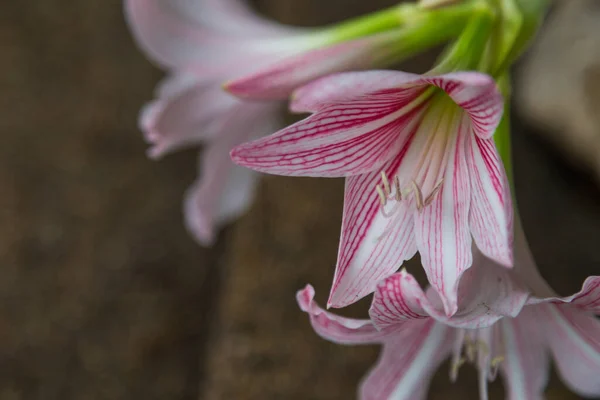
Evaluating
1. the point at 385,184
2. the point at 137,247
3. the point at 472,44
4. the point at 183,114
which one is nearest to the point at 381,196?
the point at 385,184

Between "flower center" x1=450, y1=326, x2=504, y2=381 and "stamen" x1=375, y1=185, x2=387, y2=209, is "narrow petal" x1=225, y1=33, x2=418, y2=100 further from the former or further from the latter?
"flower center" x1=450, y1=326, x2=504, y2=381

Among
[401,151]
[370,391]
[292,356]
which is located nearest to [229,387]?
[292,356]

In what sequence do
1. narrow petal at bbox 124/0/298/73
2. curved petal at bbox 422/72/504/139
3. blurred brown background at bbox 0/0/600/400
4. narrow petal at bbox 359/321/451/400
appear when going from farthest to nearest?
blurred brown background at bbox 0/0/600/400, narrow petal at bbox 124/0/298/73, narrow petal at bbox 359/321/451/400, curved petal at bbox 422/72/504/139

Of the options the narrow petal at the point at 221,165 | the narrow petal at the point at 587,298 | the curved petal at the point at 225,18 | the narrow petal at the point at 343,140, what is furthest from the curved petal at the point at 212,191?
the narrow petal at the point at 587,298

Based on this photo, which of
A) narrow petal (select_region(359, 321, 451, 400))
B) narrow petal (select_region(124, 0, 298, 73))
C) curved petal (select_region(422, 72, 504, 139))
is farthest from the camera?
narrow petal (select_region(124, 0, 298, 73))

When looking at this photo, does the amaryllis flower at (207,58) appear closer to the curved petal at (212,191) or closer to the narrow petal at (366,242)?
the curved petal at (212,191)

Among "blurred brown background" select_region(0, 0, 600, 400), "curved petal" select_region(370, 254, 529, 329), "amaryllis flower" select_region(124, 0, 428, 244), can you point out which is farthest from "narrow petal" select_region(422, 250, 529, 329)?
"blurred brown background" select_region(0, 0, 600, 400)

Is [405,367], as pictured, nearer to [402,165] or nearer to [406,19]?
[402,165]
